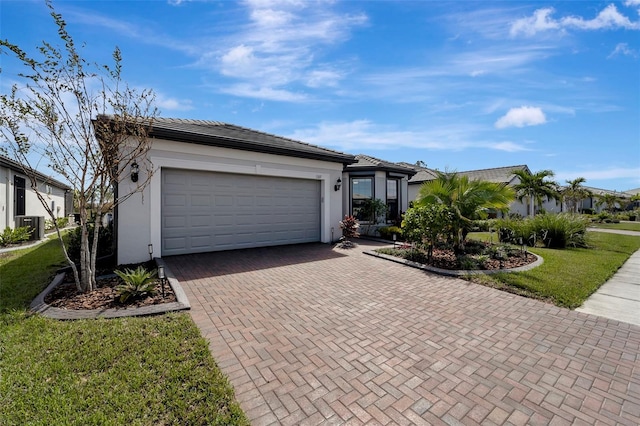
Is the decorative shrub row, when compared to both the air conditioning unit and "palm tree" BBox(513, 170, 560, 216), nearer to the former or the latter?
"palm tree" BBox(513, 170, 560, 216)

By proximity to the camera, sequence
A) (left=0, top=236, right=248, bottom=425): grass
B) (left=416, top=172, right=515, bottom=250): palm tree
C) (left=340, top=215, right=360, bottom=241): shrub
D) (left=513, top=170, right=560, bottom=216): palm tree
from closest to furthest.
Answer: (left=0, top=236, right=248, bottom=425): grass, (left=416, top=172, right=515, bottom=250): palm tree, (left=340, top=215, right=360, bottom=241): shrub, (left=513, top=170, right=560, bottom=216): palm tree

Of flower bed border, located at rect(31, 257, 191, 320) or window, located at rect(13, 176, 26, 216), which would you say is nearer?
flower bed border, located at rect(31, 257, 191, 320)

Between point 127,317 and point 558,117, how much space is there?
1622 centimetres

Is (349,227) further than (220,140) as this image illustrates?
Yes

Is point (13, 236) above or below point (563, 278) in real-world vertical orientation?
above

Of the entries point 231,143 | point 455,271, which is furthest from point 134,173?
point 455,271

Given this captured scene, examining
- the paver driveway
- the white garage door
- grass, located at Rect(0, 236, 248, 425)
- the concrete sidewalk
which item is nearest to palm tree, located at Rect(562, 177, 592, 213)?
the concrete sidewalk

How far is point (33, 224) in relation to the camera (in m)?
12.0

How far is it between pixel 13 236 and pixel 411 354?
48.6ft

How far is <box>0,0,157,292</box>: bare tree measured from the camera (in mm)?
4484

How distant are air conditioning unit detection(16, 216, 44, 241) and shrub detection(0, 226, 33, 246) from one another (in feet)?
3.19

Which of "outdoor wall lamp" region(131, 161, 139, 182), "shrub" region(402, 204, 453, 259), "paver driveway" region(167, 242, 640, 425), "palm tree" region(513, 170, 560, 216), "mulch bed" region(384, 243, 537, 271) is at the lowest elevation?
"paver driveway" region(167, 242, 640, 425)

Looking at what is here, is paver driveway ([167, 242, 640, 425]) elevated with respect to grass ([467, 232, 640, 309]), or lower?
lower

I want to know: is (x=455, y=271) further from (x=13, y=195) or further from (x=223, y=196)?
(x=13, y=195)
